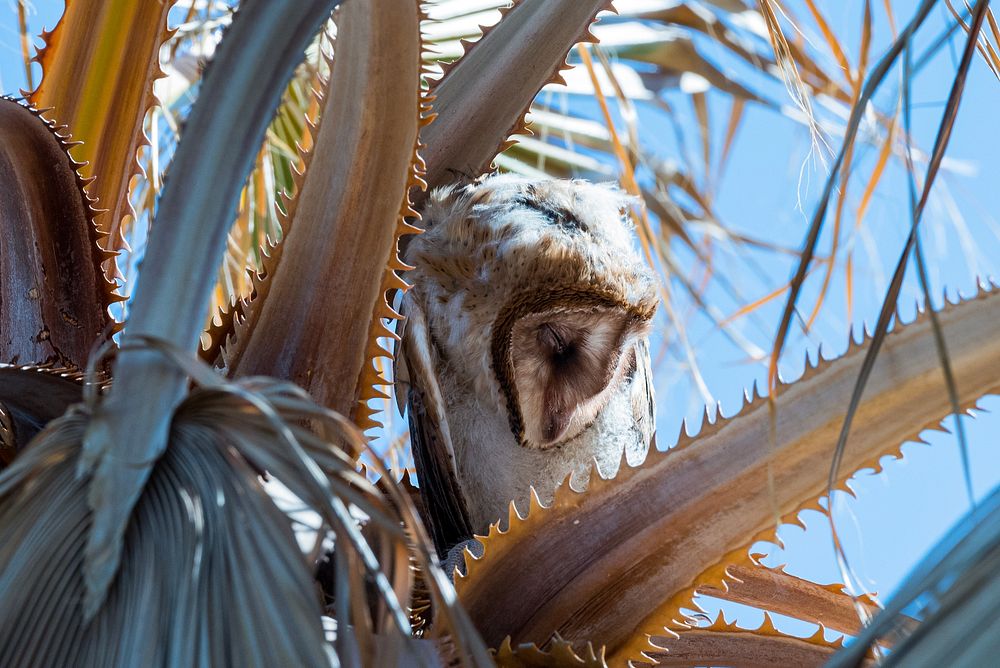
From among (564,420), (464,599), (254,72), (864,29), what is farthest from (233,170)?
(564,420)

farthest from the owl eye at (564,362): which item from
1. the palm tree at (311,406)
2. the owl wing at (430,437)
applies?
the palm tree at (311,406)

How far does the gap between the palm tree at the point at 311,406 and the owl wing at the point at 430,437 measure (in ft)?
1.07

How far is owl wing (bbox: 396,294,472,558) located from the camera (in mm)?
2438

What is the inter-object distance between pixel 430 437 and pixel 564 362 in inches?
17.3

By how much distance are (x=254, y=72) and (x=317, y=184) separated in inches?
24.0

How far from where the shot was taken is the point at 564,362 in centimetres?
221

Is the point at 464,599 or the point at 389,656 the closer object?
the point at 389,656

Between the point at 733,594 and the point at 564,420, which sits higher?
the point at 564,420

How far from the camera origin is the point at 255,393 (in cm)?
100

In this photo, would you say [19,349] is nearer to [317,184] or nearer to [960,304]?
[317,184]

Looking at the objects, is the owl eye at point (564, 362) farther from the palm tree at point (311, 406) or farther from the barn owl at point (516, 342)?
the palm tree at point (311, 406)

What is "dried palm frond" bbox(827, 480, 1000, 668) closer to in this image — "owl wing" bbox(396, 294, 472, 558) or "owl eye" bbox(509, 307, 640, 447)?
"owl eye" bbox(509, 307, 640, 447)

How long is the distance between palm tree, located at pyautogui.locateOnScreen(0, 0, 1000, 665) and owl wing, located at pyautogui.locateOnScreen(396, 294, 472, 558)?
33cm

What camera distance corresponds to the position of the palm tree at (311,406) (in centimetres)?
100
